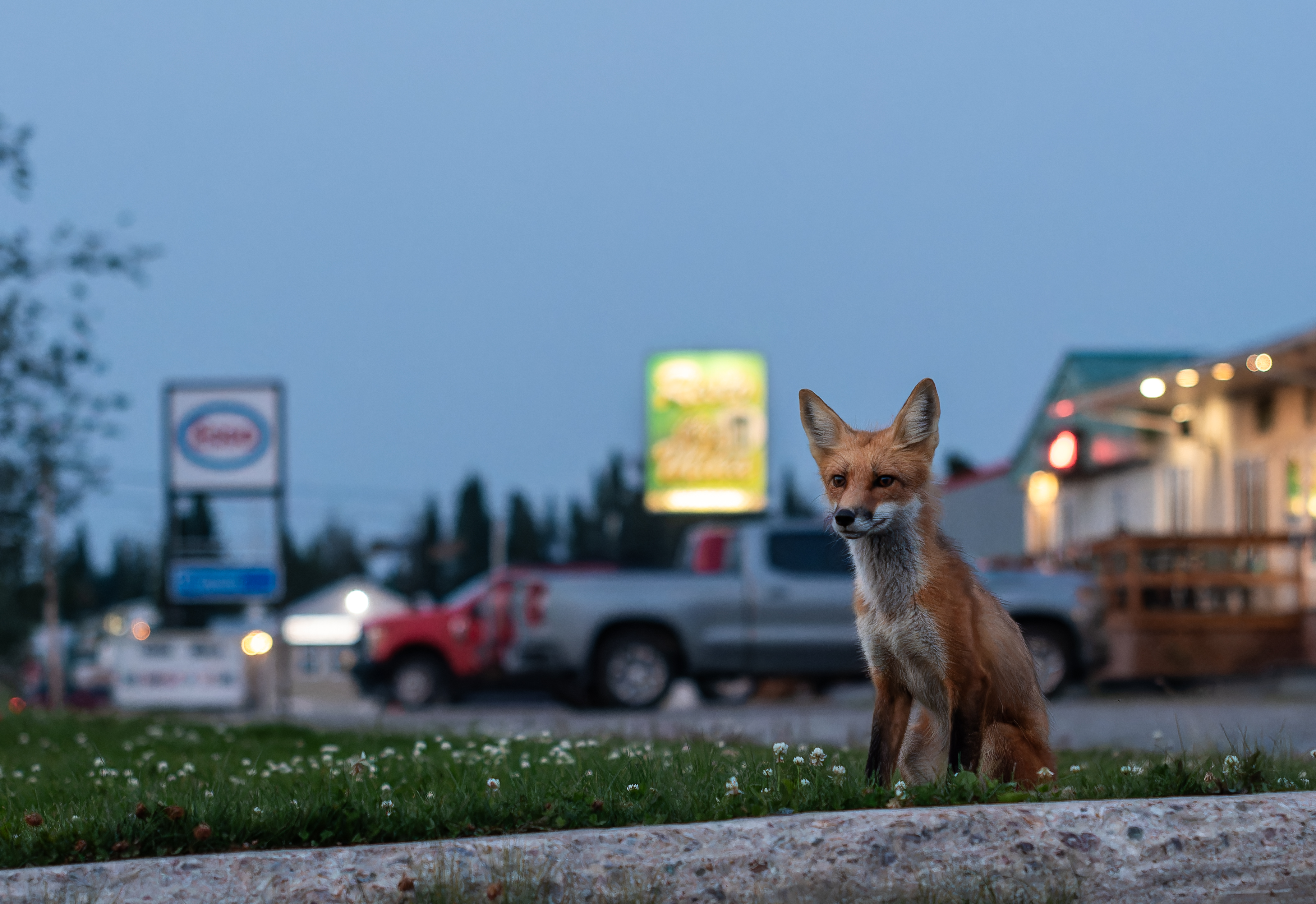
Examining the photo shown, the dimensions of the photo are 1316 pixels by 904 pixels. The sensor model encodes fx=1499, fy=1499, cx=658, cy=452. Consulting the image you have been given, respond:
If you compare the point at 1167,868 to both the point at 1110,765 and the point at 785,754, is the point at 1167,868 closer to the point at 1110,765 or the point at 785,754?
the point at 785,754

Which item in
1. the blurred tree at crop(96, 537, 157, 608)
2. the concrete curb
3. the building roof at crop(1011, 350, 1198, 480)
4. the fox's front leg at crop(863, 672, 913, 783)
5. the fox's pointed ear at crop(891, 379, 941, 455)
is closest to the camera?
the concrete curb

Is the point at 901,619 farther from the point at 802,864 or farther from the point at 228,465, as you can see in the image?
the point at 228,465

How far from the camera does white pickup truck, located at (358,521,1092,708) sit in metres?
18.1

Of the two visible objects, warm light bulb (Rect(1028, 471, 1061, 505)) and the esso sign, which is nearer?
the esso sign

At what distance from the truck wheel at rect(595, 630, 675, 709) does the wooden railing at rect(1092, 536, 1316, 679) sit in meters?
5.66

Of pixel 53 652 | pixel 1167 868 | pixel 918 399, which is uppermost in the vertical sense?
pixel 918 399

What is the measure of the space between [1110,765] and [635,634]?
40.0ft

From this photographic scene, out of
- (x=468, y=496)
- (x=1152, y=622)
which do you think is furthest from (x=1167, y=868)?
(x=468, y=496)

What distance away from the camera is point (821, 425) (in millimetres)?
4926

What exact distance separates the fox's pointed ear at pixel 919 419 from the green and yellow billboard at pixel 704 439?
30469mm

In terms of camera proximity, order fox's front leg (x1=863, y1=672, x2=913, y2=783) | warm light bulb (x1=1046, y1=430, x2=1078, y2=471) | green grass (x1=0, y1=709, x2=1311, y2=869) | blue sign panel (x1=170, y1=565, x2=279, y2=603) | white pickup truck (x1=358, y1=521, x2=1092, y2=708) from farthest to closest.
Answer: warm light bulb (x1=1046, y1=430, x2=1078, y2=471) < blue sign panel (x1=170, y1=565, x2=279, y2=603) < white pickup truck (x1=358, y1=521, x2=1092, y2=708) < fox's front leg (x1=863, y1=672, x2=913, y2=783) < green grass (x1=0, y1=709, x2=1311, y2=869)

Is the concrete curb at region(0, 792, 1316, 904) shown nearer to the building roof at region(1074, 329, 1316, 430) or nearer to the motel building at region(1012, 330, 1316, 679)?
the motel building at region(1012, 330, 1316, 679)

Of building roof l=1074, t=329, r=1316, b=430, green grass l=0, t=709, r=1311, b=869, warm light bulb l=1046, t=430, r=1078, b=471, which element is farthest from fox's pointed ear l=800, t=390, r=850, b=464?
warm light bulb l=1046, t=430, r=1078, b=471

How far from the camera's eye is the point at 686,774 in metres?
5.32
